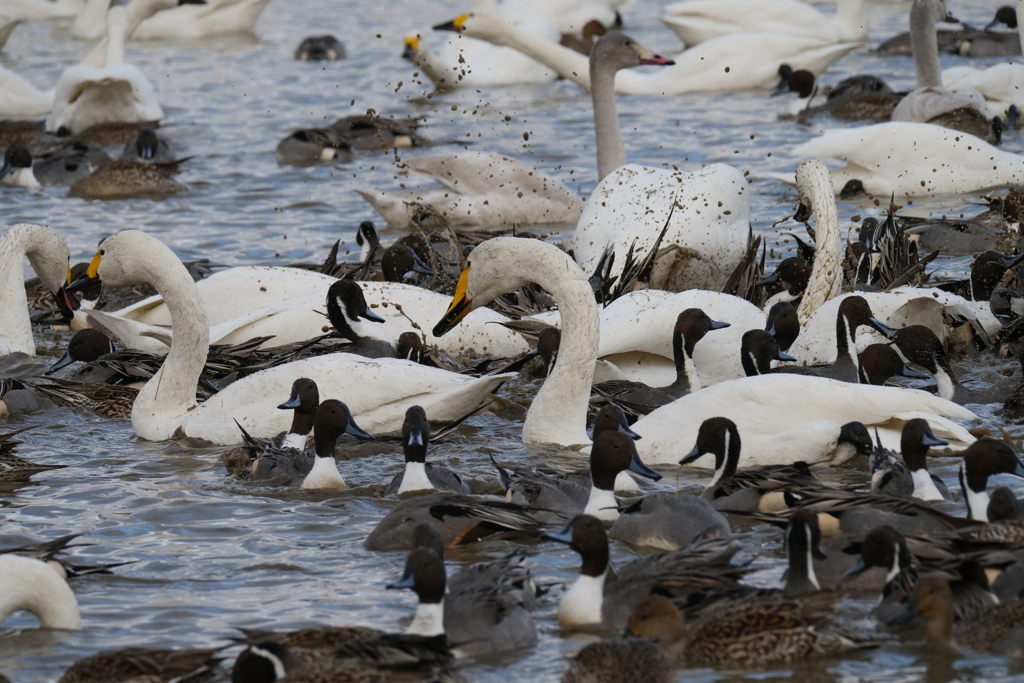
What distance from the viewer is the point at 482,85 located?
2175cm

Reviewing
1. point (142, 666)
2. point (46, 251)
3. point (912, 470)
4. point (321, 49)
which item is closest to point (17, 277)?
point (46, 251)

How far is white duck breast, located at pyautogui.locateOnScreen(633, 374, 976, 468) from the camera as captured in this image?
7.29 m

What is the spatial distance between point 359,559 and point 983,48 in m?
17.0

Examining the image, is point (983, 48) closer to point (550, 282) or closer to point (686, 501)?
point (550, 282)

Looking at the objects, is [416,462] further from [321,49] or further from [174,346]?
[321,49]

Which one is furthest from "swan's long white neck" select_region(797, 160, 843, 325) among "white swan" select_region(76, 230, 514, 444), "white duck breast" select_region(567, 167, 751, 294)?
"white swan" select_region(76, 230, 514, 444)

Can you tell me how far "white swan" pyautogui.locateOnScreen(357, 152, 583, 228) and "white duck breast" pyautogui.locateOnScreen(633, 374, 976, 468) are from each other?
19.1ft

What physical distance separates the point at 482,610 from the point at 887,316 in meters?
4.42

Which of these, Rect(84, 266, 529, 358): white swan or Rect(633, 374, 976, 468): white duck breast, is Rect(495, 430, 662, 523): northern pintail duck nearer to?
Rect(633, 374, 976, 468): white duck breast

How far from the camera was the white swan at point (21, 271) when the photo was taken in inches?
397

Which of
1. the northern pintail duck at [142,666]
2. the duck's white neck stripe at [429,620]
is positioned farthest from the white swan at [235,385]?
the northern pintail duck at [142,666]

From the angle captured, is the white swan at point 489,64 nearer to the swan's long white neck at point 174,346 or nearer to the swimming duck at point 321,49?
the swimming duck at point 321,49

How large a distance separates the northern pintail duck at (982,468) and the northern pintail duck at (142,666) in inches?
119

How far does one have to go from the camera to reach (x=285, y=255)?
42.7 ft
